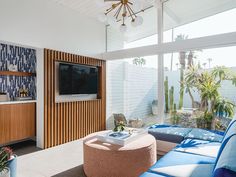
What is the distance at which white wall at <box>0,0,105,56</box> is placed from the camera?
3.41 metres

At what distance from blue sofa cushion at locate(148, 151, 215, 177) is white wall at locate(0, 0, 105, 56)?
3.24 meters

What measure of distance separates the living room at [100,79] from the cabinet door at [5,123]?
0.06 feet

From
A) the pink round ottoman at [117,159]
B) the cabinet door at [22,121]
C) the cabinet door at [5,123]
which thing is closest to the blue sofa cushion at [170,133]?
the pink round ottoman at [117,159]

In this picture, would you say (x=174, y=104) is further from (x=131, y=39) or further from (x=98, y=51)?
(x=98, y=51)

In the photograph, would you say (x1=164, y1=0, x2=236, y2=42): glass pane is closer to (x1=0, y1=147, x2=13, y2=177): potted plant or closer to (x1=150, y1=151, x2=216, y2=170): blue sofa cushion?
(x1=150, y1=151, x2=216, y2=170): blue sofa cushion

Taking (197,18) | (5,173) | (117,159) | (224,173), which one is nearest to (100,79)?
(197,18)

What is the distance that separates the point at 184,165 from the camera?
190 centimetres

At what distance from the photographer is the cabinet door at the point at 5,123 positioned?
144 inches

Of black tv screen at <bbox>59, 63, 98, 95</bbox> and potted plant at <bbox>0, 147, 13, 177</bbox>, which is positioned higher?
black tv screen at <bbox>59, 63, 98, 95</bbox>

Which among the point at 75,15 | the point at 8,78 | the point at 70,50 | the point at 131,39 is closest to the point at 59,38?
the point at 70,50

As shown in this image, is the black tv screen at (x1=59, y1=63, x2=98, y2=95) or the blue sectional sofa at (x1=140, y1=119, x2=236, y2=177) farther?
the black tv screen at (x1=59, y1=63, x2=98, y2=95)

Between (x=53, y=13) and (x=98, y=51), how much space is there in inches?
61.0

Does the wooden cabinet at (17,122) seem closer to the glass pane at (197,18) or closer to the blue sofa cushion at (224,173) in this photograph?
the glass pane at (197,18)

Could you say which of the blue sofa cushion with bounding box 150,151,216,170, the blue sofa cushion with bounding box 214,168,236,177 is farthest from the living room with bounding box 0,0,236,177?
the blue sofa cushion with bounding box 214,168,236,177
